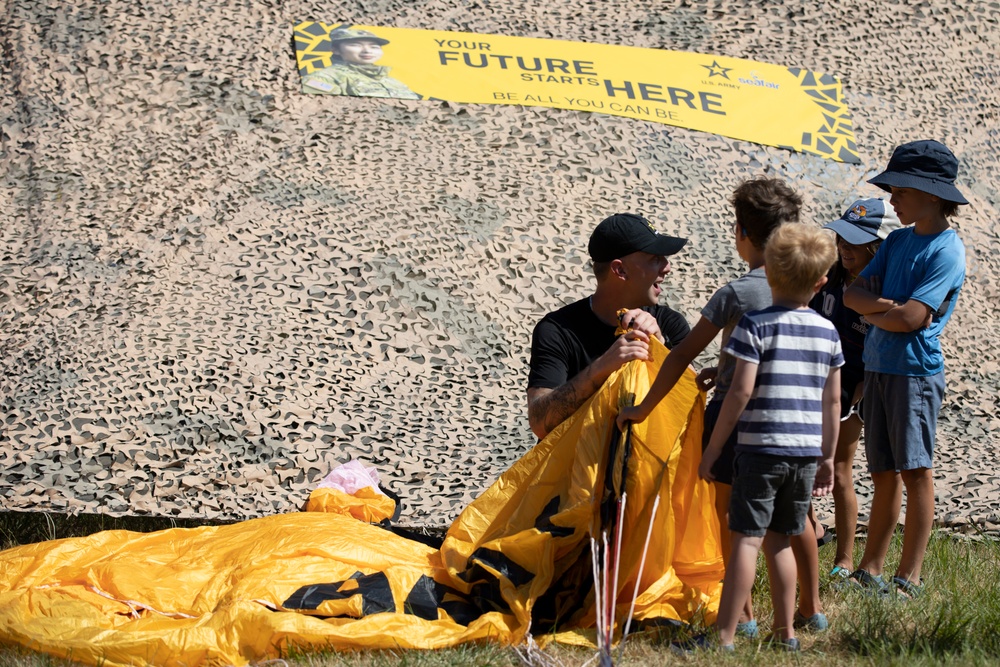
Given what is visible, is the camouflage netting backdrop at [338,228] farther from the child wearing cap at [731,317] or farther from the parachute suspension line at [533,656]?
the child wearing cap at [731,317]

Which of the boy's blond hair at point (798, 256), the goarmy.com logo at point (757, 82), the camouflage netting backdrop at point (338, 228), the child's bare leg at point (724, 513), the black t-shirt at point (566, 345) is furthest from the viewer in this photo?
the goarmy.com logo at point (757, 82)

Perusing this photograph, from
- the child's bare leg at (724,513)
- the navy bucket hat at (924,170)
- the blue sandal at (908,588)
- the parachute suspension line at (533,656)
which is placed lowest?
the parachute suspension line at (533,656)

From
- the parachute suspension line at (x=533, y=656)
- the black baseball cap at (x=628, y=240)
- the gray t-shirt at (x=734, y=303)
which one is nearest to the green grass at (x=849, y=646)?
the parachute suspension line at (x=533, y=656)

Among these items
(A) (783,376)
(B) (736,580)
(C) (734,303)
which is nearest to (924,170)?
(C) (734,303)

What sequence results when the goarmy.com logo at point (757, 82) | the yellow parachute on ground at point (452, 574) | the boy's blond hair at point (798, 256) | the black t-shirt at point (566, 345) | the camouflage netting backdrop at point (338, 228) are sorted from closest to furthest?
the boy's blond hair at point (798, 256), the yellow parachute on ground at point (452, 574), the black t-shirt at point (566, 345), the camouflage netting backdrop at point (338, 228), the goarmy.com logo at point (757, 82)

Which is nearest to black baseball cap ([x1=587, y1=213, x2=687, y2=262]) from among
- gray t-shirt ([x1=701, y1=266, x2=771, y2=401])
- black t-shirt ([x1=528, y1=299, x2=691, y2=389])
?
black t-shirt ([x1=528, y1=299, x2=691, y2=389])

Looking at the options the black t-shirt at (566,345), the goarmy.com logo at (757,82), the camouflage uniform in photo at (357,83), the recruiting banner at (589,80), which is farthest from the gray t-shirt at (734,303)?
the goarmy.com logo at (757,82)

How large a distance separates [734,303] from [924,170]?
79cm

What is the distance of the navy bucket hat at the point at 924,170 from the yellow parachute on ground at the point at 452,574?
82 centimetres

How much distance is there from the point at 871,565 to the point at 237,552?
1.87 m

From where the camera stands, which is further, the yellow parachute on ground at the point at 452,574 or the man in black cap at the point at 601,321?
the man in black cap at the point at 601,321

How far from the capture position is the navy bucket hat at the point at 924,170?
2.69 meters

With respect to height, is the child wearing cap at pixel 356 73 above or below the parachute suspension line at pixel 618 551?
above

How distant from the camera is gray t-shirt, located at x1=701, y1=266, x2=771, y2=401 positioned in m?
2.41
